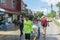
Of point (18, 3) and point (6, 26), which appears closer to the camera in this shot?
point (6, 26)

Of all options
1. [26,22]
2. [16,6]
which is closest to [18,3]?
[16,6]

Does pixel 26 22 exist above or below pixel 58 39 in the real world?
above

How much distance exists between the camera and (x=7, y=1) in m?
50.0

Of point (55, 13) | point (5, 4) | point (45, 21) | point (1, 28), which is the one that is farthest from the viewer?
point (55, 13)

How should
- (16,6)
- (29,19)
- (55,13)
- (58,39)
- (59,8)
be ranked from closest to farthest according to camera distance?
(29,19)
(58,39)
(16,6)
(59,8)
(55,13)

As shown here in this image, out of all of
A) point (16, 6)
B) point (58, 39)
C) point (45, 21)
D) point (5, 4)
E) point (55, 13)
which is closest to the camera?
point (58, 39)

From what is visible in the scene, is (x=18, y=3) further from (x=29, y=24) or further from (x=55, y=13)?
(x=55, y=13)

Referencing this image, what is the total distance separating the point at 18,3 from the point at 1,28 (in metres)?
34.9

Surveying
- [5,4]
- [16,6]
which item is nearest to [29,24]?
[5,4]

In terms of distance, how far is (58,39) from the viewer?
56.6ft

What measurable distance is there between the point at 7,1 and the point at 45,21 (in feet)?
106

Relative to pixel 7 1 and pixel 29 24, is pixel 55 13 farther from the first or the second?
pixel 29 24

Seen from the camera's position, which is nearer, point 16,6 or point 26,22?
point 26,22

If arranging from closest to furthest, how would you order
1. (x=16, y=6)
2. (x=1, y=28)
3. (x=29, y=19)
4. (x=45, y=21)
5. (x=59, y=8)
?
(x=29, y=19)
(x=45, y=21)
(x=1, y=28)
(x=16, y=6)
(x=59, y=8)
